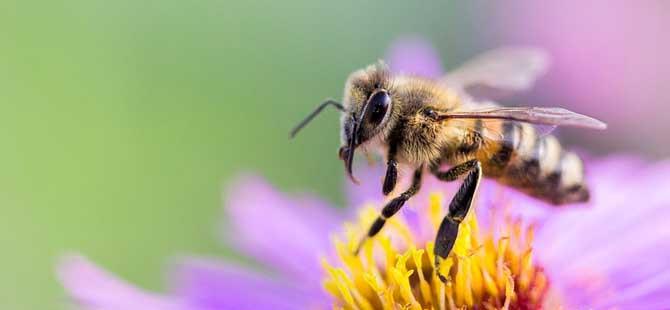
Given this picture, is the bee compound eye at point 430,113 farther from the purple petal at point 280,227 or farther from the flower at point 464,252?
the purple petal at point 280,227

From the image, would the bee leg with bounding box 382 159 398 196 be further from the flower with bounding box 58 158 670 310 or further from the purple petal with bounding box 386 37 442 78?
the purple petal with bounding box 386 37 442 78

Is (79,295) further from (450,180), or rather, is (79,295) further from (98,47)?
(98,47)

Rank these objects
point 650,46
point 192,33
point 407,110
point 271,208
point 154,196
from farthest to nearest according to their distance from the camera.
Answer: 1. point 192,33
2. point 154,196
3. point 650,46
4. point 271,208
5. point 407,110

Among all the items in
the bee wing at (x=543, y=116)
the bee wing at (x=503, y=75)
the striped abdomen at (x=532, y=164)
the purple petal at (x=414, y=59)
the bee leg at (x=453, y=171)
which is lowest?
the bee wing at (x=543, y=116)

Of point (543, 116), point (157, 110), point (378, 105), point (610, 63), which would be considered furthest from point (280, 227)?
point (157, 110)

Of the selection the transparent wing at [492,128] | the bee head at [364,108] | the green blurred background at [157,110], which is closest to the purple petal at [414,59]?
the transparent wing at [492,128]

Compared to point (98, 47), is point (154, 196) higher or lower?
lower

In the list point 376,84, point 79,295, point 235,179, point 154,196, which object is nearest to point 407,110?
point 376,84

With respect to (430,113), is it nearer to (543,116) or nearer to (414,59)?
(543,116)
